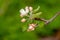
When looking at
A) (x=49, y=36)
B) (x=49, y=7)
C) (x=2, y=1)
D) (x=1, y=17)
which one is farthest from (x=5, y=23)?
(x=49, y=36)

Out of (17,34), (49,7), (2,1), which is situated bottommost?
(17,34)

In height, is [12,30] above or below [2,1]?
below

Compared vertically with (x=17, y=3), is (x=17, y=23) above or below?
below

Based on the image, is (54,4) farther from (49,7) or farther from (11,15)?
(11,15)

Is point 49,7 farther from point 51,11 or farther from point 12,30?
point 12,30

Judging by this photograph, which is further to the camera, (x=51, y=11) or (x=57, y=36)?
(x=57, y=36)

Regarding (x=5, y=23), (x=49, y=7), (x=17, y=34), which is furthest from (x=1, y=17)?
(x=49, y=7)

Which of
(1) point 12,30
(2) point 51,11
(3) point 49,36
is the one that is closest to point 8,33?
(1) point 12,30

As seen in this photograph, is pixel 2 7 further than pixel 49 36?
No
